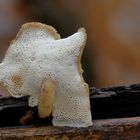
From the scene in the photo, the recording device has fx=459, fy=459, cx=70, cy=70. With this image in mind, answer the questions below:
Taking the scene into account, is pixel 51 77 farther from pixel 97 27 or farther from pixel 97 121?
pixel 97 27

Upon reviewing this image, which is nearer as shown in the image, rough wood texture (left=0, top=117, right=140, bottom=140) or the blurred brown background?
rough wood texture (left=0, top=117, right=140, bottom=140)

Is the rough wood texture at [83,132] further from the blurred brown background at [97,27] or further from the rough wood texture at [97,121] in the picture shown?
A: the blurred brown background at [97,27]

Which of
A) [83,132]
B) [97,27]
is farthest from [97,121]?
[97,27]

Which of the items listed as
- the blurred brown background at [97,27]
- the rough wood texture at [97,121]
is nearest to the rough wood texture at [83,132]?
the rough wood texture at [97,121]

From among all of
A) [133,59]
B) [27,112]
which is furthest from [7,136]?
[133,59]

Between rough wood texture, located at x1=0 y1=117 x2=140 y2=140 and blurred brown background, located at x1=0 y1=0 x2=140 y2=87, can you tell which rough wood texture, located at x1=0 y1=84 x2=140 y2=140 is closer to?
rough wood texture, located at x1=0 y1=117 x2=140 y2=140

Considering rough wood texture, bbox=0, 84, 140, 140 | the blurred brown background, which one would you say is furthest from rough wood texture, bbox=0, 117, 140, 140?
the blurred brown background
